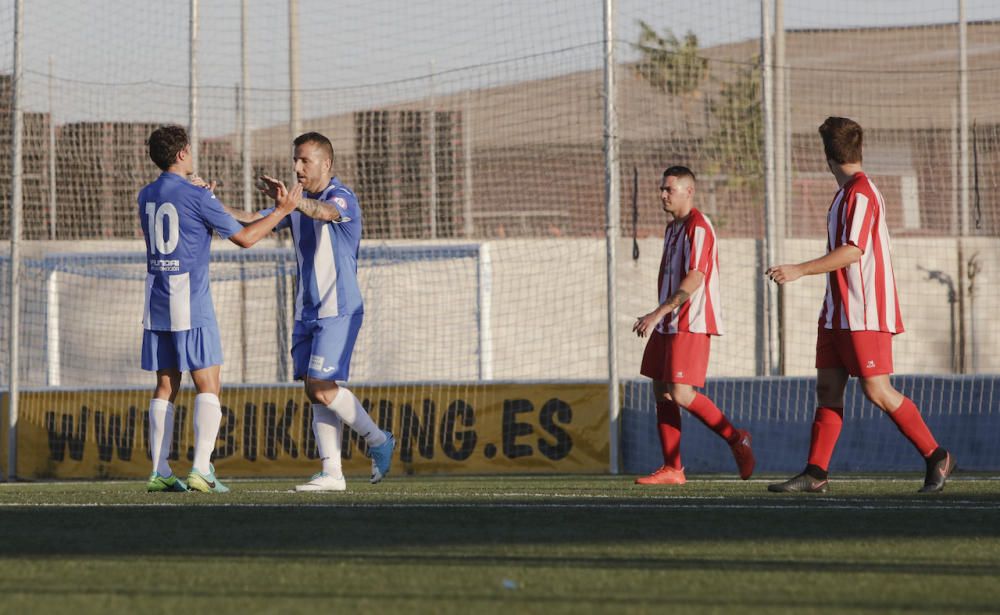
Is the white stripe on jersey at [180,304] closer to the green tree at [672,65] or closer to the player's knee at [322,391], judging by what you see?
the player's knee at [322,391]

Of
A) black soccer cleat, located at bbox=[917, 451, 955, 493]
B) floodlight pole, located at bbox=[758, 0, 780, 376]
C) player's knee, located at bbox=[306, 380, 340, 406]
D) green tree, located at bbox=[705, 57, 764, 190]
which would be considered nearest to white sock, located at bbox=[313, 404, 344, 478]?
Answer: player's knee, located at bbox=[306, 380, 340, 406]

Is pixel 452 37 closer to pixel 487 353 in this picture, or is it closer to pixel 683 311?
pixel 487 353

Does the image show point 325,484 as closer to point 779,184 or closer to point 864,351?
point 864,351

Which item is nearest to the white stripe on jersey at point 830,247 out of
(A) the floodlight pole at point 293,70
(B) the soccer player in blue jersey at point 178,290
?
(B) the soccer player in blue jersey at point 178,290

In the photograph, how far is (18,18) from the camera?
13203 mm

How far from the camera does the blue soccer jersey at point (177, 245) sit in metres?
8.23

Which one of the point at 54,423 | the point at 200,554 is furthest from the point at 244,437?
the point at 200,554

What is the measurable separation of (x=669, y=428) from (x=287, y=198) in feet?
9.02

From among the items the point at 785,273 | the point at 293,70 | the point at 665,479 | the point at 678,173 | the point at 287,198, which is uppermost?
the point at 293,70

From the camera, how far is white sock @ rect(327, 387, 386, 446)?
26.9 feet

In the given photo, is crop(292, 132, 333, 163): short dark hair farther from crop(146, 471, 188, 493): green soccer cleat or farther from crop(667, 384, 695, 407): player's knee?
crop(667, 384, 695, 407): player's knee

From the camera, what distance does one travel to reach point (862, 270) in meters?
7.61

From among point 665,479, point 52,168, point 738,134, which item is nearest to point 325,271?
point 665,479

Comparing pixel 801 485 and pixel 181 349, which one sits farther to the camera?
pixel 181 349
